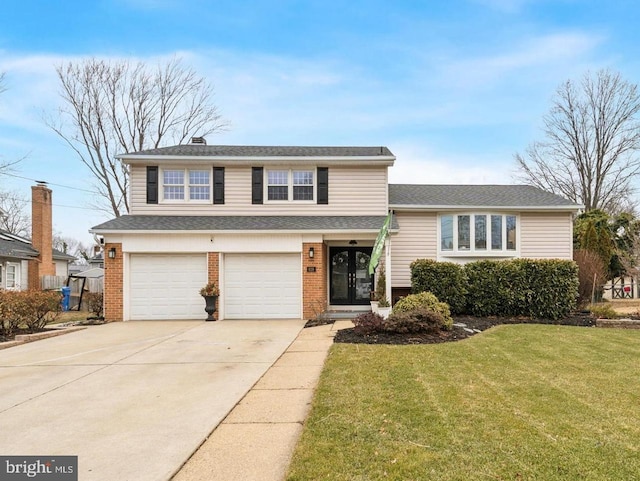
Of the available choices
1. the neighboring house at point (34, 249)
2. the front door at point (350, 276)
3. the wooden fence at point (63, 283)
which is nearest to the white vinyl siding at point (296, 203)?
the front door at point (350, 276)

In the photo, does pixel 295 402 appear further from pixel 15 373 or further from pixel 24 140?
pixel 24 140

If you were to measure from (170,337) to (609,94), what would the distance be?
102 feet

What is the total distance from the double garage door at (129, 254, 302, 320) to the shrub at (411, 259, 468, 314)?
400 centimetres

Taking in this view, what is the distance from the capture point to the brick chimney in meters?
22.6

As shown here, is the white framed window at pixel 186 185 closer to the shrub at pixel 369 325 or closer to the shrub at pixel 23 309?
the shrub at pixel 23 309

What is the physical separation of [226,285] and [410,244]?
686 centimetres

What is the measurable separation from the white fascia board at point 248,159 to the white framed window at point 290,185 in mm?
466

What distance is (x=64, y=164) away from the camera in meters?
24.1

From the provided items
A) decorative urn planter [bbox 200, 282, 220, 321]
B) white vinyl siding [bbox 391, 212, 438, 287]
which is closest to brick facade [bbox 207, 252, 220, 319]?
decorative urn planter [bbox 200, 282, 220, 321]

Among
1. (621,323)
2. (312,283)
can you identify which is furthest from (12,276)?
(621,323)

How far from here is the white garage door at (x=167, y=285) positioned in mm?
13180

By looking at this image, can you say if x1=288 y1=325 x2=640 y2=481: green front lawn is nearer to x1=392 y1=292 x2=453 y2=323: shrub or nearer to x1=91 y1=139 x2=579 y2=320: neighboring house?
x1=392 y1=292 x2=453 y2=323: shrub

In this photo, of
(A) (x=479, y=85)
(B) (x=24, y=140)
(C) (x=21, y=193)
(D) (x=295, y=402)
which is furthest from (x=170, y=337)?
(C) (x=21, y=193)

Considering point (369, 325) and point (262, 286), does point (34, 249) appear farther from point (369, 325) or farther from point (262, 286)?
point (369, 325)
